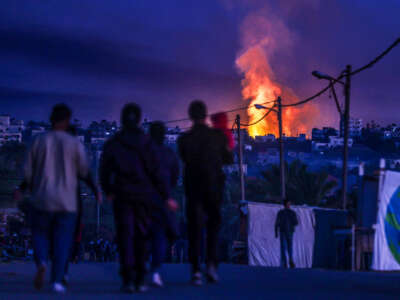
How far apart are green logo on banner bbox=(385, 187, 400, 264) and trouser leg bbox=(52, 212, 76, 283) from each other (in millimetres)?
8869

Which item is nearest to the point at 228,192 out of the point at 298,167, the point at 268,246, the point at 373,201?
the point at 298,167

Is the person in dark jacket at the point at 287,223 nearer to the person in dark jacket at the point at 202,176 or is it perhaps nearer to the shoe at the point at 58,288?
the person in dark jacket at the point at 202,176

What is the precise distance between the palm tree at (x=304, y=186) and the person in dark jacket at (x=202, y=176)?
4043 cm

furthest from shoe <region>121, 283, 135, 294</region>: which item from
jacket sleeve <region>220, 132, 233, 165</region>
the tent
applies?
the tent

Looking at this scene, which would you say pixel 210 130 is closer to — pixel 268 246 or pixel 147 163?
pixel 147 163

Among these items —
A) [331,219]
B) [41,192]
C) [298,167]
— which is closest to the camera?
[41,192]

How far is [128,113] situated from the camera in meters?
6.72

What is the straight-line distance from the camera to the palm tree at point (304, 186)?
47500 mm

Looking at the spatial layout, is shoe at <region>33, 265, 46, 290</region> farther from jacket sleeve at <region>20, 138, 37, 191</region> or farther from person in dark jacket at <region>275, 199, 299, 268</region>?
person in dark jacket at <region>275, 199, 299, 268</region>

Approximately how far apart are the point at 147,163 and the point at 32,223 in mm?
1193

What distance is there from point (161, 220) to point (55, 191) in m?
1.01

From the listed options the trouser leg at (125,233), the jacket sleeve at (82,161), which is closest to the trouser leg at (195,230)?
the trouser leg at (125,233)

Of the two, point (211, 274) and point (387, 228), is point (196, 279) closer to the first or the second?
point (211, 274)

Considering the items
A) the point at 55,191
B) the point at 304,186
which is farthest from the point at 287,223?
the point at 304,186
